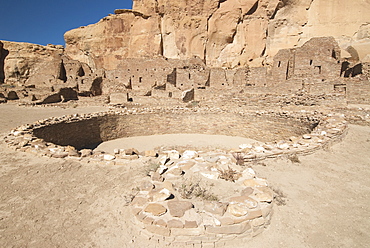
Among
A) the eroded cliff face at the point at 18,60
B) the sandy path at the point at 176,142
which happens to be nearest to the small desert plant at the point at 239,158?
the sandy path at the point at 176,142

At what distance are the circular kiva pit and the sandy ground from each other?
0.65 feet

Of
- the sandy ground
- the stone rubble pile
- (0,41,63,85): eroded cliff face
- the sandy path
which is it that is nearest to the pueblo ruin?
the stone rubble pile

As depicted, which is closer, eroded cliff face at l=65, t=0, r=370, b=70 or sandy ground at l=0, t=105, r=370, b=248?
sandy ground at l=0, t=105, r=370, b=248

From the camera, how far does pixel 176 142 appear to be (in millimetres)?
8102

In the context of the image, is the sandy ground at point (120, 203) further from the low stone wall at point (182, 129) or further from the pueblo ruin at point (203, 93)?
the low stone wall at point (182, 129)

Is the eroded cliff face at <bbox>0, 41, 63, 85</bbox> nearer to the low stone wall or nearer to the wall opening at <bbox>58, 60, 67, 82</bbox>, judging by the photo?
the wall opening at <bbox>58, 60, 67, 82</bbox>

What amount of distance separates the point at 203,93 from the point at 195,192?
11179mm

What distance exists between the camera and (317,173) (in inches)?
139

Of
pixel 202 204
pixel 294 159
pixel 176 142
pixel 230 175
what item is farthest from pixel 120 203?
pixel 176 142

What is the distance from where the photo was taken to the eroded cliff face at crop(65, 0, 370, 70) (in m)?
18.3

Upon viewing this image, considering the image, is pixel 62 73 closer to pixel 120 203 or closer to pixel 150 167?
pixel 150 167

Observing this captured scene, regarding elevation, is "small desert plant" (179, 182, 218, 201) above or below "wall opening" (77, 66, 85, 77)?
below

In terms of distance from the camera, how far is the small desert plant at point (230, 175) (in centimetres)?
302

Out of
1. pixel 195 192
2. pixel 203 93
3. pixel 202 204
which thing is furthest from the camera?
pixel 203 93
